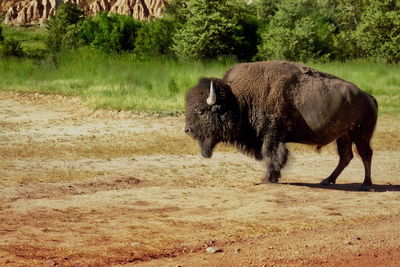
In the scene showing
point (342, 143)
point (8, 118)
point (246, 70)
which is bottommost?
point (8, 118)

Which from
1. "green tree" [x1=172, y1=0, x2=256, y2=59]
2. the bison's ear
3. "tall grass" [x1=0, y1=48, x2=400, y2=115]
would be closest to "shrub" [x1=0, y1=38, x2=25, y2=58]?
"tall grass" [x1=0, y1=48, x2=400, y2=115]

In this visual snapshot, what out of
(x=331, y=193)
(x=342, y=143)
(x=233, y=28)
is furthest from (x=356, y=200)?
(x=233, y=28)

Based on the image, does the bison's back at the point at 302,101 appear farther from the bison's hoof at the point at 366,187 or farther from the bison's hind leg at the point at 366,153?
the bison's hoof at the point at 366,187

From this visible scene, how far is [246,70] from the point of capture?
1062 centimetres

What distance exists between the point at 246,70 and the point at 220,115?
0.83 meters

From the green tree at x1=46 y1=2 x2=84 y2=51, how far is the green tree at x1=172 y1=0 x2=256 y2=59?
16.0ft

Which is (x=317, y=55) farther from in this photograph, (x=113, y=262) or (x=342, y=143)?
(x=113, y=262)

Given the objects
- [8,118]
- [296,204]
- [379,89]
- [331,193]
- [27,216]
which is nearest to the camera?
[27,216]

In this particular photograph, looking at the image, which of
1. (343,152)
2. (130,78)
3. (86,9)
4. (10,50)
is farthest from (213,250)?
(86,9)

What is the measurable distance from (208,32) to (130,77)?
8.20 m

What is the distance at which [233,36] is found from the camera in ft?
104

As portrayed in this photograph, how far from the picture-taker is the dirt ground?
7.04m

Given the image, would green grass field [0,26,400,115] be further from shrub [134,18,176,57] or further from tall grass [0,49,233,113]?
shrub [134,18,176,57]

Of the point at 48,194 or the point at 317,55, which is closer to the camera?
the point at 48,194
